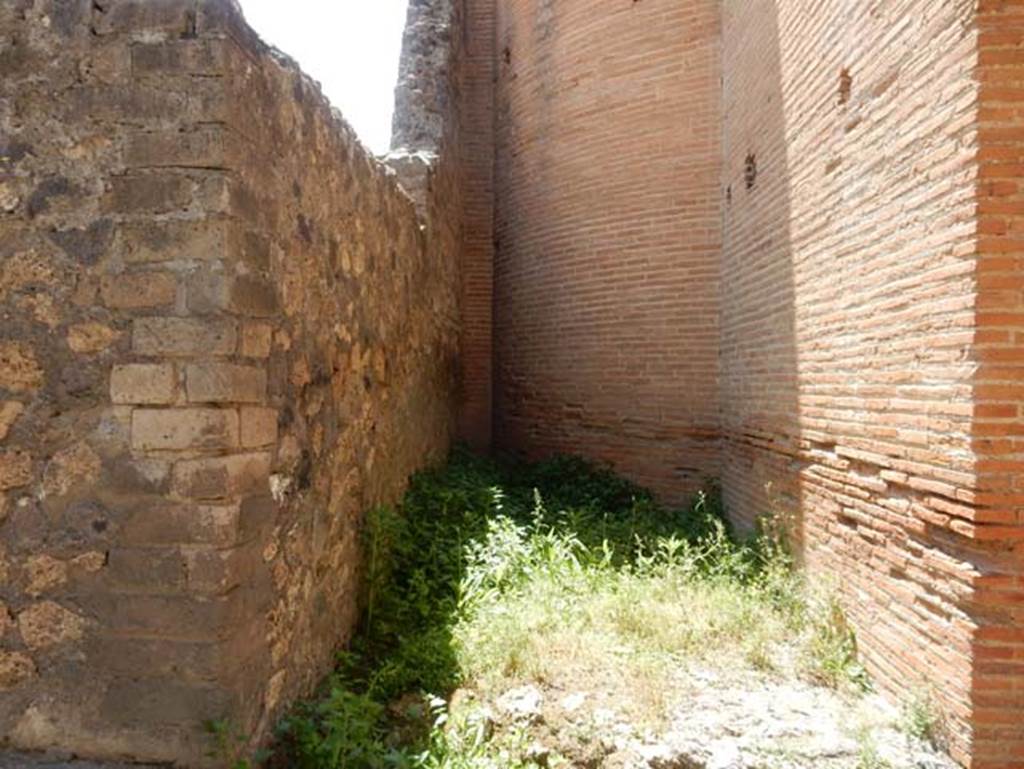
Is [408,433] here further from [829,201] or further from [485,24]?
Answer: [485,24]

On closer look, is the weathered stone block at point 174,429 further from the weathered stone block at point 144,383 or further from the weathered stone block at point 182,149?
the weathered stone block at point 182,149

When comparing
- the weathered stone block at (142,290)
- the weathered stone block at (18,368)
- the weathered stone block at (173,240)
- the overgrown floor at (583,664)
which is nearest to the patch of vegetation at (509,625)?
the overgrown floor at (583,664)

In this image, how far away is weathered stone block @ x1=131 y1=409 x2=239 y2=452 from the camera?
239cm

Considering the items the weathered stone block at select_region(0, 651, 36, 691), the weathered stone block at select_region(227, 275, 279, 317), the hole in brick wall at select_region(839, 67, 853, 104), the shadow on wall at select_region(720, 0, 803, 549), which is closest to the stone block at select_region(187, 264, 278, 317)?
the weathered stone block at select_region(227, 275, 279, 317)

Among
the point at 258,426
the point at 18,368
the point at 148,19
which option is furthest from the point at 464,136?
the point at 18,368

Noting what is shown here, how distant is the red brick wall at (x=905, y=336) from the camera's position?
293cm

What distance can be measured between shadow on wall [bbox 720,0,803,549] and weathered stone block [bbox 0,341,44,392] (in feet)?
14.3

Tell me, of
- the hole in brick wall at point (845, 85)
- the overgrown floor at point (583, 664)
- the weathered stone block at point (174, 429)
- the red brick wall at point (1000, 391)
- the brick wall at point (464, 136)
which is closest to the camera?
the weathered stone block at point (174, 429)

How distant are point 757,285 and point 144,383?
4.88m

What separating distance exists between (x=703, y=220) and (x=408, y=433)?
367 centimetres

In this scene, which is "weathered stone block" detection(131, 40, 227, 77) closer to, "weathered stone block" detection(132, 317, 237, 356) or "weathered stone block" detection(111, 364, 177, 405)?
"weathered stone block" detection(132, 317, 237, 356)

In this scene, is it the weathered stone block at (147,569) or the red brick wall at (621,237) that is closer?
the weathered stone block at (147,569)

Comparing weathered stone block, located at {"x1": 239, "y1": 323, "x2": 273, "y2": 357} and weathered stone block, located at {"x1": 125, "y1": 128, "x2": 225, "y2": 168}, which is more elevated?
weathered stone block, located at {"x1": 125, "y1": 128, "x2": 225, "y2": 168}

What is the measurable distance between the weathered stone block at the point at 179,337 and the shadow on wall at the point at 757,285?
3.93 meters
